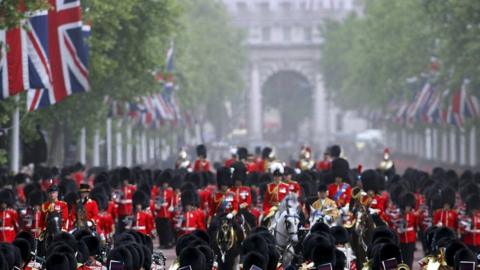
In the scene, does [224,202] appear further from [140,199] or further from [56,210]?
[140,199]

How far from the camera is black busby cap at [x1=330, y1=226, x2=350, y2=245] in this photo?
2805 centimetres

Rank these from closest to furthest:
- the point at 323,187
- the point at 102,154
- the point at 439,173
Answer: the point at 323,187 → the point at 439,173 → the point at 102,154

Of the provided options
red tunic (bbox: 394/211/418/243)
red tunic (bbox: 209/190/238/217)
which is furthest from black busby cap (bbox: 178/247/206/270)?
red tunic (bbox: 394/211/418/243)

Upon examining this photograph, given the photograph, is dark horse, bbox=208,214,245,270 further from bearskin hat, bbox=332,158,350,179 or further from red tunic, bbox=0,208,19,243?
bearskin hat, bbox=332,158,350,179

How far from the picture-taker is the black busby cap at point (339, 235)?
28047 mm

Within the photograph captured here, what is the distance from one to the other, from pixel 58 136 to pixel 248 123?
130m

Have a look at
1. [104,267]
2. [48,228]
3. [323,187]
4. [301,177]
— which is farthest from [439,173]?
[104,267]

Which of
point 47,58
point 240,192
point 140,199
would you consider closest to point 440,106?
point 47,58

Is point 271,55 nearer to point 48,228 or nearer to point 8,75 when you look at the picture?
point 8,75

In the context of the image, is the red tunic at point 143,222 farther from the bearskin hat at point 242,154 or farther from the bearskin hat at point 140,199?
the bearskin hat at point 242,154

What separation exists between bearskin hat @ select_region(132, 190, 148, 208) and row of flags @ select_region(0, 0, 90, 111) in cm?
480

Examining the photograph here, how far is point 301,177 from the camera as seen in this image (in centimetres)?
4131

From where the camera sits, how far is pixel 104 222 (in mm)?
32844

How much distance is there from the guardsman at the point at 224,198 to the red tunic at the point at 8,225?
376cm
